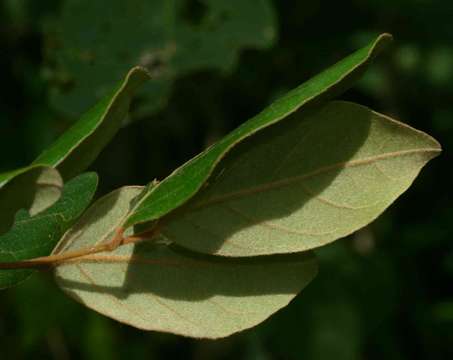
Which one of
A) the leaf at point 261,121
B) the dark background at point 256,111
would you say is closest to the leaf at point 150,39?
the dark background at point 256,111

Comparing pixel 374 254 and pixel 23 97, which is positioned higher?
pixel 23 97

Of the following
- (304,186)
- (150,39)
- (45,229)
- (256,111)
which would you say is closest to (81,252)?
(45,229)

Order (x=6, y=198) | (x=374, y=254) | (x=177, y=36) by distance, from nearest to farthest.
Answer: (x=6, y=198) < (x=177, y=36) < (x=374, y=254)

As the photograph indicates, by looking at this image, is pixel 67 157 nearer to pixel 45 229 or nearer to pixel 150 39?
pixel 45 229

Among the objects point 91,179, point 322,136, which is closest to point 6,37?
point 91,179

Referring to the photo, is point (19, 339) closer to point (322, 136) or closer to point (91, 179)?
point (91, 179)
